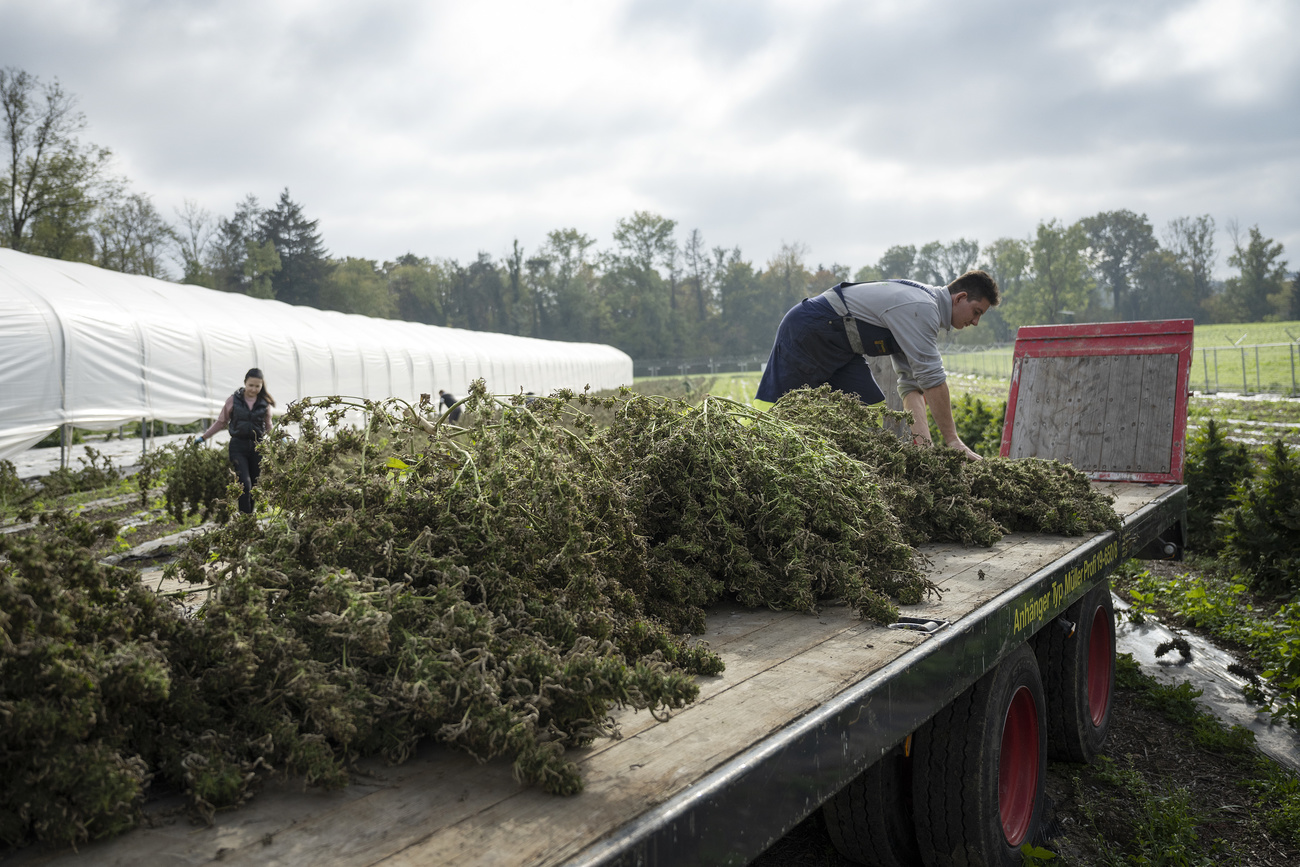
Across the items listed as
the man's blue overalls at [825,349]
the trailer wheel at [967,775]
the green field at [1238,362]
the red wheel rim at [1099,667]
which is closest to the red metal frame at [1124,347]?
the man's blue overalls at [825,349]

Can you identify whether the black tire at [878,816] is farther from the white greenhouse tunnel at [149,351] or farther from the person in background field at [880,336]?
the white greenhouse tunnel at [149,351]

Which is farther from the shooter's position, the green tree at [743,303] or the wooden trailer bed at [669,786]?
the green tree at [743,303]

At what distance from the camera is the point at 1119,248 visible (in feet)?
356

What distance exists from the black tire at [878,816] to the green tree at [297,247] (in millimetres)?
72040

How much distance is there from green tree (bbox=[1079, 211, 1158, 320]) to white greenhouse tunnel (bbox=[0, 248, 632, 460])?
340ft

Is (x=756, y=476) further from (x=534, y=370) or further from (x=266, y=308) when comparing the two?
(x=534, y=370)

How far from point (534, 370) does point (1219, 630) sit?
33.2 m

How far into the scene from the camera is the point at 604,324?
98.8m

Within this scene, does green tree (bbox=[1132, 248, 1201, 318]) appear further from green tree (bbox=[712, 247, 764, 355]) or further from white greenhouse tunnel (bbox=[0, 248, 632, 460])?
white greenhouse tunnel (bbox=[0, 248, 632, 460])

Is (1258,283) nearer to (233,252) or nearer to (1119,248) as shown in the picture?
(1119,248)

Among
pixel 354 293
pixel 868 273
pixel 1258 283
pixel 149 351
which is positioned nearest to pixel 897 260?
pixel 868 273

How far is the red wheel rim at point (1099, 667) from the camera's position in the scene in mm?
4809

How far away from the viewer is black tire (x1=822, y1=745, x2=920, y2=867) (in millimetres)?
3143

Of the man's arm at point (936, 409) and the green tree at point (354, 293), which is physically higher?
the green tree at point (354, 293)
